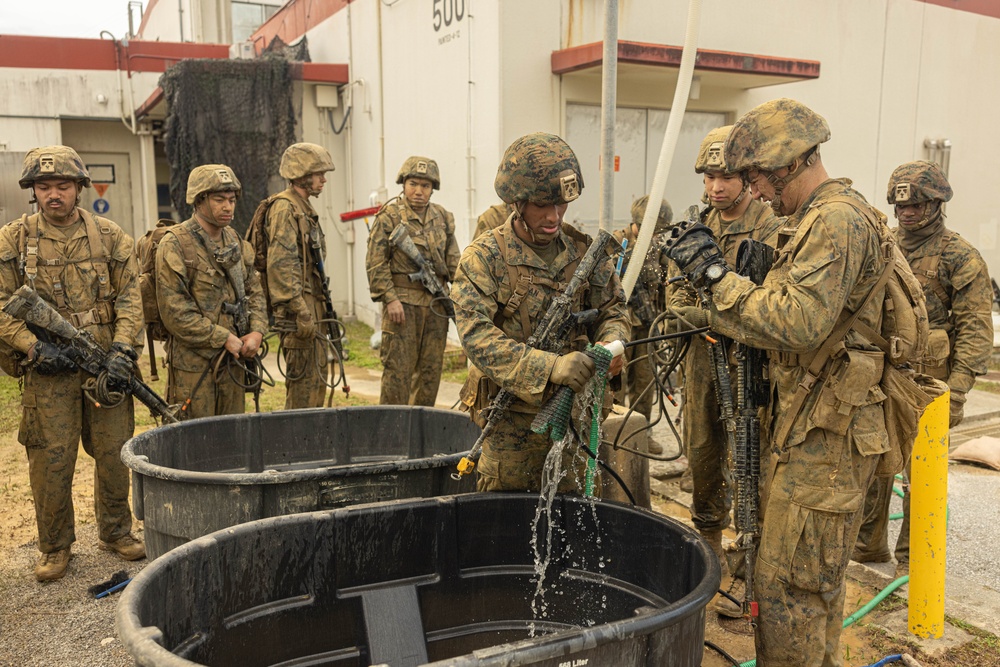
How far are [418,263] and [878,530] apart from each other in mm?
3725

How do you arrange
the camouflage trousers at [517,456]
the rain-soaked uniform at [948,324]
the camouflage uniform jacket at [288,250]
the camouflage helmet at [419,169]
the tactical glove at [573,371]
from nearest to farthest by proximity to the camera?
the tactical glove at [573,371], the camouflage trousers at [517,456], the rain-soaked uniform at [948,324], the camouflage uniform jacket at [288,250], the camouflage helmet at [419,169]

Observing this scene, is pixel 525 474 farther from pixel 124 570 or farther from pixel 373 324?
pixel 373 324

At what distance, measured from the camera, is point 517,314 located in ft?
11.3

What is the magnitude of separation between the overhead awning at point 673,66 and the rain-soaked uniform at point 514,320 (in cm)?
497

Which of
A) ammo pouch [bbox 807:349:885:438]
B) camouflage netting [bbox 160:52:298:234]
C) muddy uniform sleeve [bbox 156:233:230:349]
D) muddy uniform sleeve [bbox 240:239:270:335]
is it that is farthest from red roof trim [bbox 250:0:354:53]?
ammo pouch [bbox 807:349:885:438]

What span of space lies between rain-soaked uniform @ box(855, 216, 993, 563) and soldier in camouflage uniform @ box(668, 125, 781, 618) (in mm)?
907

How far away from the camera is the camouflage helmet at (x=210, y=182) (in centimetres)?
504

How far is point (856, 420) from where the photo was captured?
279 cm

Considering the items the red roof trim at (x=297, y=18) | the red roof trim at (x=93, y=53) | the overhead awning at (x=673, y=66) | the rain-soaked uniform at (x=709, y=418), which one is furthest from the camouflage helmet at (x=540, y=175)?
the red roof trim at (x=93, y=53)

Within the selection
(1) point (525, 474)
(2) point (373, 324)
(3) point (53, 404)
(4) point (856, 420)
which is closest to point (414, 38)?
(2) point (373, 324)

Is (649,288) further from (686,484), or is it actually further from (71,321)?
(71,321)

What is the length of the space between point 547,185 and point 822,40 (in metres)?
8.62

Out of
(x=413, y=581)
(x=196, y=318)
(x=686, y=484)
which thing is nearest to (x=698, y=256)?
(x=413, y=581)

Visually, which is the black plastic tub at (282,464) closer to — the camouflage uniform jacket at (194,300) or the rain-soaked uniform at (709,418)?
the camouflage uniform jacket at (194,300)
